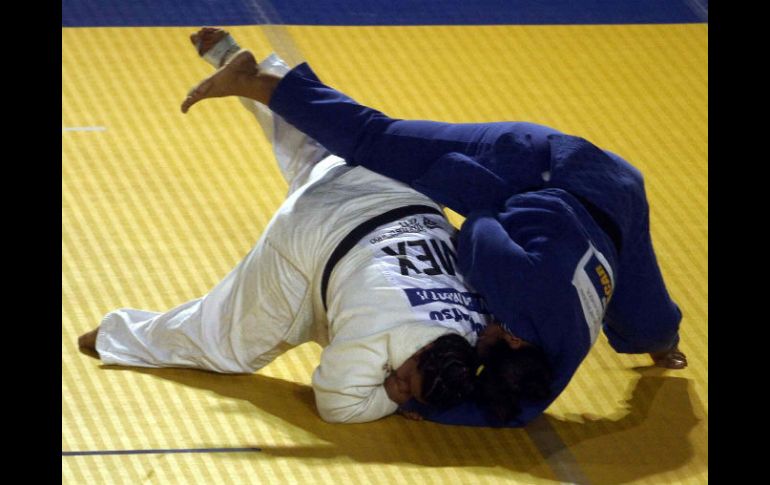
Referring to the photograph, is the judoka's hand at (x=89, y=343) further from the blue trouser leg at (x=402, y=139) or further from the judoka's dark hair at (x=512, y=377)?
the judoka's dark hair at (x=512, y=377)

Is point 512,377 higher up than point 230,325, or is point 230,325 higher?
point 512,377

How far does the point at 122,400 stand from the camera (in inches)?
134

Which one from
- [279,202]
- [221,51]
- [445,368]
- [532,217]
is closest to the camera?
[445,368]

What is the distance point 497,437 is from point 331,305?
20.8 inches

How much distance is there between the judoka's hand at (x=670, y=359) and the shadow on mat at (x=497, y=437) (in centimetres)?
16

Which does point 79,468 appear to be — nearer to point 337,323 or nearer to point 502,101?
point 337,323

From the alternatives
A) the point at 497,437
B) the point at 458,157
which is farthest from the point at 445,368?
the point at 458,157

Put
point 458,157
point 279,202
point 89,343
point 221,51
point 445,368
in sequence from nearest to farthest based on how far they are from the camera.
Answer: point 445,368 → point 458,157 → point 89,343 → point 221,51 → point 279,202

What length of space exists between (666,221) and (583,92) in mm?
1017

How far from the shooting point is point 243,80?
3.63 metres

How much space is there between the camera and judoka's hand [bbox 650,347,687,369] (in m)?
3.84

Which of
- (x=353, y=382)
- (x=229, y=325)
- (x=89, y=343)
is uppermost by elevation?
(x=353, y=382)

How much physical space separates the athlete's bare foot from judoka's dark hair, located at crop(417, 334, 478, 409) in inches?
35.3

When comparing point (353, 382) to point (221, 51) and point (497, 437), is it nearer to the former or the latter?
point (497, 437)
